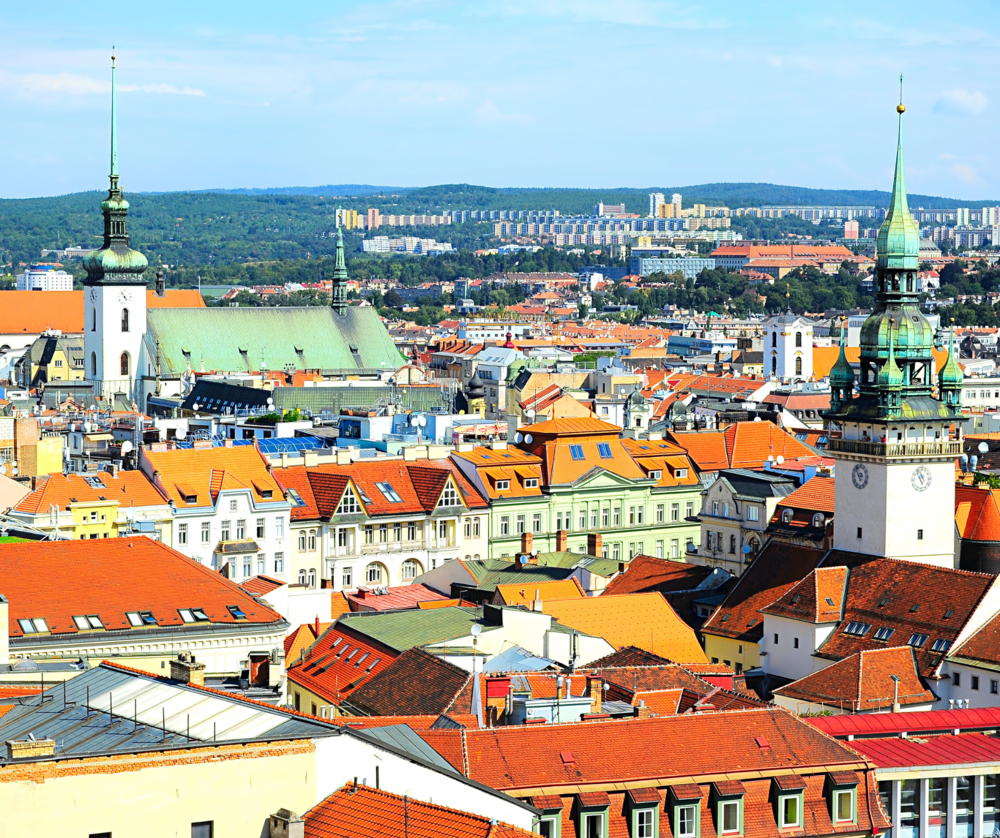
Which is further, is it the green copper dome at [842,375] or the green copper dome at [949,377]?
the green copper dome at [949,377]

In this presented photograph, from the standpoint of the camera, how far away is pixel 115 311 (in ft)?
496

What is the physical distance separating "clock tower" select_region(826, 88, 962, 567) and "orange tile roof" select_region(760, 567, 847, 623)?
2.74 meters

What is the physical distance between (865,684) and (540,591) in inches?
519

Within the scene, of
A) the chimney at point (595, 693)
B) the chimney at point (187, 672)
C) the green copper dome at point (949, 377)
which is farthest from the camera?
the green copper dome at point (949, 377)

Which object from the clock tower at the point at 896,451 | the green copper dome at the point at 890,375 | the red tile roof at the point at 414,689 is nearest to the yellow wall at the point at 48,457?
the clock tower at the point at 896,451

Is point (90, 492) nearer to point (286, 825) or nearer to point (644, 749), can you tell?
point (644, 749)

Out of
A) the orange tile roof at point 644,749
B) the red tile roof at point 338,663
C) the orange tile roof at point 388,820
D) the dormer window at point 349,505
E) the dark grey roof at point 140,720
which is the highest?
the dark grey roof at point 140,720

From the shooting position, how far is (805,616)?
172ft

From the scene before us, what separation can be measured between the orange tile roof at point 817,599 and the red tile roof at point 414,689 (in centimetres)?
1438

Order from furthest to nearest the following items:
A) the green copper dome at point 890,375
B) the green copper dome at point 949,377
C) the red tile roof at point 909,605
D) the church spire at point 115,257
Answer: the church spire at point 115,257 < the green copper dome at point 949,377 < the green copper dome at point 890,375 < the red tile roof at point 909,605

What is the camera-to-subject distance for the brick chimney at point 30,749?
2148cm

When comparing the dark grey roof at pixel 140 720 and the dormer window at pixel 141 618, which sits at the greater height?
the dark grey roof at pixel 140 720

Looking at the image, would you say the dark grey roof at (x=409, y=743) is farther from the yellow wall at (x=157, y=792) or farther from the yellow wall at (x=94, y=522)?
the yellow wall at (x=94, y=522)

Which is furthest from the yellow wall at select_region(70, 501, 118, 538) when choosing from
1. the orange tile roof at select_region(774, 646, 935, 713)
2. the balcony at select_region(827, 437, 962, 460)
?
the orange tile roof at select_region(774, 646, 935, 713)
